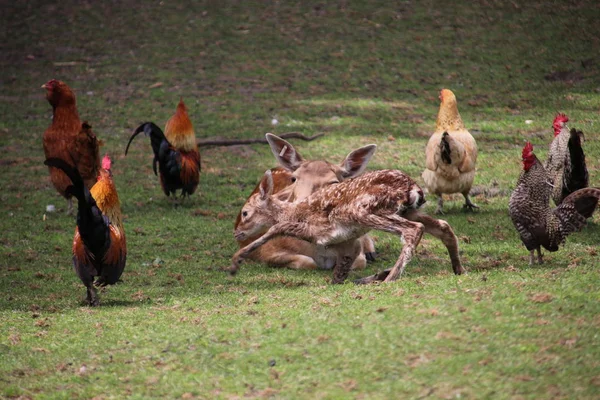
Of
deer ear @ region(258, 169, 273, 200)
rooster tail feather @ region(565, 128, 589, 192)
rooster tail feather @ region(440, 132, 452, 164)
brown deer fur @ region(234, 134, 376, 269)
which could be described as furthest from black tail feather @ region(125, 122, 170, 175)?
rooster tail feather @ region(565, 128, 589, 192)

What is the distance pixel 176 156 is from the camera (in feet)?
39.9

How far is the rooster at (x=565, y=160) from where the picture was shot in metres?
9.69

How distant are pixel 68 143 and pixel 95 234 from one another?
416 cm

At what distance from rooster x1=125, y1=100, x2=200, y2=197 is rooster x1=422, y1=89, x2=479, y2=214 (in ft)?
10.3

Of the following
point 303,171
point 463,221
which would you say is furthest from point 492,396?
point 463,221

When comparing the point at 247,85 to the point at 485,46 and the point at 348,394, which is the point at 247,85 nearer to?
the point at 485,46

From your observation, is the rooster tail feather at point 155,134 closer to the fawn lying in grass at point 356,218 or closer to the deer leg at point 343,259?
the fawn lying in grass at point 356,218

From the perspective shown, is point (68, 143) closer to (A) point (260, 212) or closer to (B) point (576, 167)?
(A) point (260, 212)

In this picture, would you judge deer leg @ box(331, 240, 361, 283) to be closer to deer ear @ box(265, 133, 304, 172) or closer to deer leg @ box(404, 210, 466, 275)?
deer leg @ box(404, 210, 466, 275)

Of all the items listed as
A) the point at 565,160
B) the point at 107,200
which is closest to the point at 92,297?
the point at 107,200

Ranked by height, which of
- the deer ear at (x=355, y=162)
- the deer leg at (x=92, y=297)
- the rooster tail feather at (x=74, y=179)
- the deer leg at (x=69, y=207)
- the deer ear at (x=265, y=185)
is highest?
the rooster tail feather at (x=74, y=179)

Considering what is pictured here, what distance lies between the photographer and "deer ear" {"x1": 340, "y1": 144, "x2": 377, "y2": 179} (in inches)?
361

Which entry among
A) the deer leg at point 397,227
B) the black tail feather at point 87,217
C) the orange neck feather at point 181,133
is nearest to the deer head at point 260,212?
the deer leg at point 397,227

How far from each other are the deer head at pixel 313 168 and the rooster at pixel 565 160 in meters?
2.06
